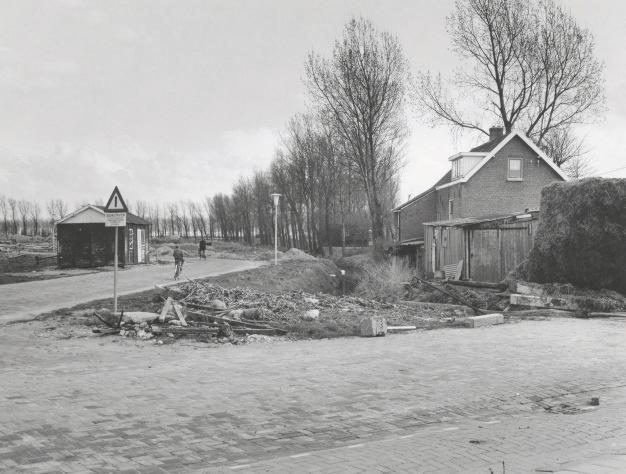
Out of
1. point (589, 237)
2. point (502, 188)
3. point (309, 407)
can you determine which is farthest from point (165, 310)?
point (502, 188)

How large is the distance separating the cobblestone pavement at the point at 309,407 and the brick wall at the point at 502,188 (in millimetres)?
30415

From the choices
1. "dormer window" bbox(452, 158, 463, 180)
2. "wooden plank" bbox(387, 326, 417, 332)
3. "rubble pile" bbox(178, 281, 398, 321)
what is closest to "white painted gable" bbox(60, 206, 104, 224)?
"rubble pile" bbox(178, 281, 398, 321)

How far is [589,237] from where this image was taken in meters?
20.0

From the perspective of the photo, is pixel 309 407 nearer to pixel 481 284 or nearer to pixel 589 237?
pixel 589 237

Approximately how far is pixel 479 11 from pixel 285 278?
20942 millimetres

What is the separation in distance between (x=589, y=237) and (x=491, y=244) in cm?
784

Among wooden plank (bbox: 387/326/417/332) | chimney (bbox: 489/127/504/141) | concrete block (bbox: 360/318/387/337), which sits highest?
chimney (bbox: 489/127/504/141)

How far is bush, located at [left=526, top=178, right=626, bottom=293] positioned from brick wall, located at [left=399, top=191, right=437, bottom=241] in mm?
29291

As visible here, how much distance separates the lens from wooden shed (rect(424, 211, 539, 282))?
25.3 meters

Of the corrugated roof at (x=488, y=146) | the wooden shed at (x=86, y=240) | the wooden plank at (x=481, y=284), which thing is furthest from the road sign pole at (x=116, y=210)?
the corrugated roof at (x=488, y=146)

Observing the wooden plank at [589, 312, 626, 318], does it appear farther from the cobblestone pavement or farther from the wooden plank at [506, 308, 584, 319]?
the cobblestone pavement

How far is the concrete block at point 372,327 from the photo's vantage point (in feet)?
44.9

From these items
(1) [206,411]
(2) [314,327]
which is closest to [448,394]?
(1) [206,411]

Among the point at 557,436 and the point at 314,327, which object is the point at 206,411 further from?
the point at 314,327
